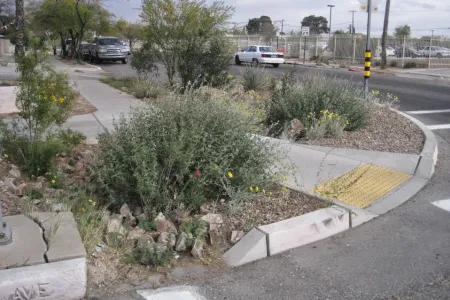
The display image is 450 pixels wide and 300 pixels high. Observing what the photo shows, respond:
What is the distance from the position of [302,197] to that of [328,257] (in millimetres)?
1201

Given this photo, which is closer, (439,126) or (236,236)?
(236,236)

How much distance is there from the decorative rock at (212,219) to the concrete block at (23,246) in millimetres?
1493

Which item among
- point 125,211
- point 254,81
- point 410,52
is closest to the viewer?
point 125,211

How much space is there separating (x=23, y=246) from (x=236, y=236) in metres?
1.83

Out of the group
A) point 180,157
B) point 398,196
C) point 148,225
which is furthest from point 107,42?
point 148,225

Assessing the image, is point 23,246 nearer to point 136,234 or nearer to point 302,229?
point 136,234

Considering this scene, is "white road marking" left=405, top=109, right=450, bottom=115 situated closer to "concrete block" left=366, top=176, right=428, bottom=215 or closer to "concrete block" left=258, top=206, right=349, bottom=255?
"concrete block" left=366, top=176, right=428, bottom=215

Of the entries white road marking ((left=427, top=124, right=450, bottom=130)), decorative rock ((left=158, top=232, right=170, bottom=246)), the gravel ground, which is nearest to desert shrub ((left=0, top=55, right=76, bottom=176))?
decorative rock ((left=158, top=232, right=170, bottom=246))

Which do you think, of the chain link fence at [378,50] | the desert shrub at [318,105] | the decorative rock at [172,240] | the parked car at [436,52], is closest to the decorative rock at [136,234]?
the decorative rock at [172,240]

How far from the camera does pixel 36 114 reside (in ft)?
20.0

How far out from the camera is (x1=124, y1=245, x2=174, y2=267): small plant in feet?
14.1

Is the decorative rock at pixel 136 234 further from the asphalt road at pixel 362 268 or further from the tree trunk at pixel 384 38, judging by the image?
the tree trunk at pixel 384 38

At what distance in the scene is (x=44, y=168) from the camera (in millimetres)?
6055

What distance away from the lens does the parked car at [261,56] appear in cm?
3394
